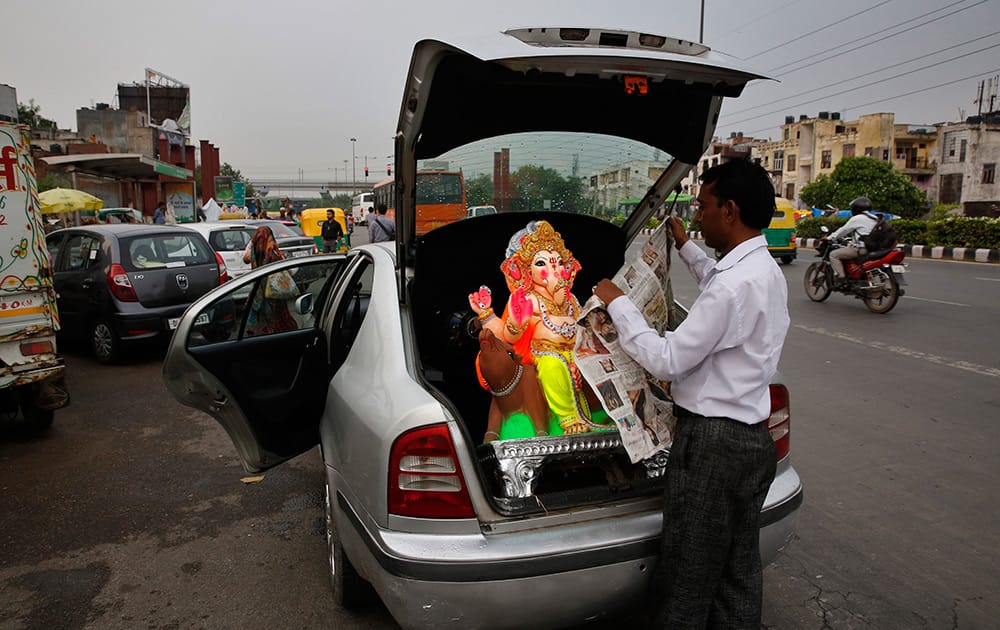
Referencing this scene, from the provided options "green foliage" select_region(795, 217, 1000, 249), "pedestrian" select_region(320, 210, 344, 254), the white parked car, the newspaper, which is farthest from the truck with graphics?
"green foliage" select_region(795, 217, 1000, 249)

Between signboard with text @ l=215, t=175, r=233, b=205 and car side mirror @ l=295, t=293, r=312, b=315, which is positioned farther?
signboard with text @ l=215, t=175, r=233, b=205

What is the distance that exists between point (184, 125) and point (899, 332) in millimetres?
53408

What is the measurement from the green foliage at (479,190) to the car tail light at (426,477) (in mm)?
1747

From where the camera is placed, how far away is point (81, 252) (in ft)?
26.8

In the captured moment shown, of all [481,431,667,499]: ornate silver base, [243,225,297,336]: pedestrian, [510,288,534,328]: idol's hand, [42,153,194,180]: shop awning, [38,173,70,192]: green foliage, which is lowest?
[481,431,667,499]: ornate silver base

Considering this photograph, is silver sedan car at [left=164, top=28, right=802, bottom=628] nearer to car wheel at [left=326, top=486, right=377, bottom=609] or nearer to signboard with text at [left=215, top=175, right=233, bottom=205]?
car wheel at [left=326, top=486, right=377, bottom=609]

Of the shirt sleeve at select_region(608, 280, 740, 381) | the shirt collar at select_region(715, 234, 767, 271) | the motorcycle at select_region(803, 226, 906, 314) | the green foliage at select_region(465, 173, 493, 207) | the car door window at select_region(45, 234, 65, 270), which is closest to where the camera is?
the shirt sleeve at select_region(608, 280, 740, 381)

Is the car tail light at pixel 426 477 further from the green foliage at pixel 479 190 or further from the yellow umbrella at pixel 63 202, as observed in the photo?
the yellow umbrella at pixel 63 202

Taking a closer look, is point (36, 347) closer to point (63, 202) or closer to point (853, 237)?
point (853, 237)

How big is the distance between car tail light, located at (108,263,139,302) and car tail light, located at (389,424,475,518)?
672 cm

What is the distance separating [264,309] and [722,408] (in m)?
2.91

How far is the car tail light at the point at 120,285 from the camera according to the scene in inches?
298

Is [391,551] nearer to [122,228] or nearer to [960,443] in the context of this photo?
[960,443]

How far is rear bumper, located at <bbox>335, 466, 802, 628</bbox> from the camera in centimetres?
201
